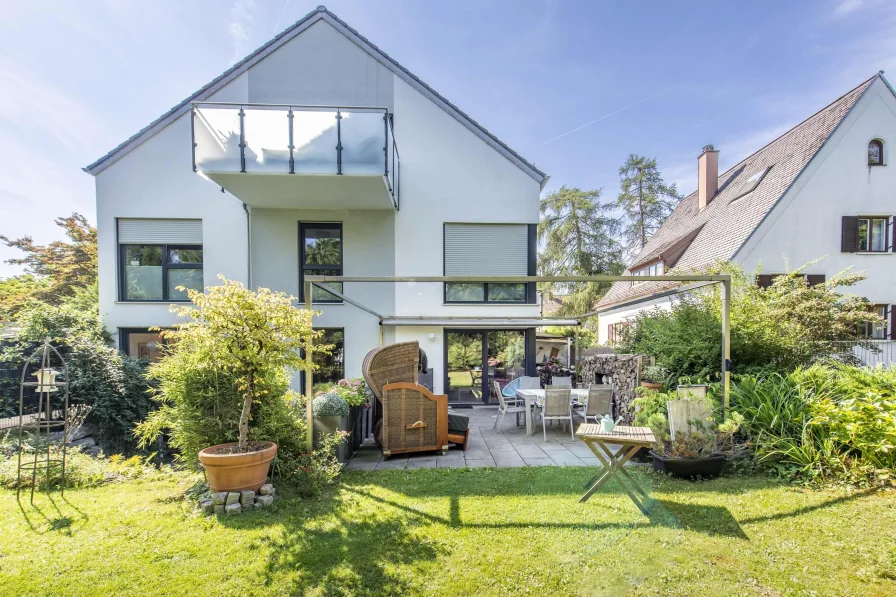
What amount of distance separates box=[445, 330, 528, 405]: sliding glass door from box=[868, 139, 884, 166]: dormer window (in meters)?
13.9

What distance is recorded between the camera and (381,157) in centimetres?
883

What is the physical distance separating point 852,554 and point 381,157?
30.2 feet

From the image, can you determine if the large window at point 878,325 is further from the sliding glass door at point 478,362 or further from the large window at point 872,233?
the sliding glass door at point 478,362

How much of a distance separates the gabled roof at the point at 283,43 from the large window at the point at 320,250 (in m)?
4.63

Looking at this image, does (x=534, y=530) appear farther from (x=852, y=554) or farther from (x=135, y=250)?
(x=135, y=250)

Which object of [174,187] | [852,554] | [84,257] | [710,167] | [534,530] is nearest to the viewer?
[852,554]

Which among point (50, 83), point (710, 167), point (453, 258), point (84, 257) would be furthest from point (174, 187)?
point (710, 167)

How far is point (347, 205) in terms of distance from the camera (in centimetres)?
1067

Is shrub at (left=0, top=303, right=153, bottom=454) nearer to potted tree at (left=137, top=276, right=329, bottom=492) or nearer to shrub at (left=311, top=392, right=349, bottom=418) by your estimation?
potted tree at (left=137, top=276, right=329, bottom=492)

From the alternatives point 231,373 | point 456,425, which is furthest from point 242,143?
point 456,425

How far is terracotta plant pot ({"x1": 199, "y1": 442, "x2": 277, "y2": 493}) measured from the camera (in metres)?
4.26

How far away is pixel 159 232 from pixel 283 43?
21.2ft

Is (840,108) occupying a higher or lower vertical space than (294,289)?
higher

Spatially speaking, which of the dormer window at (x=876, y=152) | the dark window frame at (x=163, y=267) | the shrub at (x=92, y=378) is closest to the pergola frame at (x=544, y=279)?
the shrub at (x=92, y=378)
